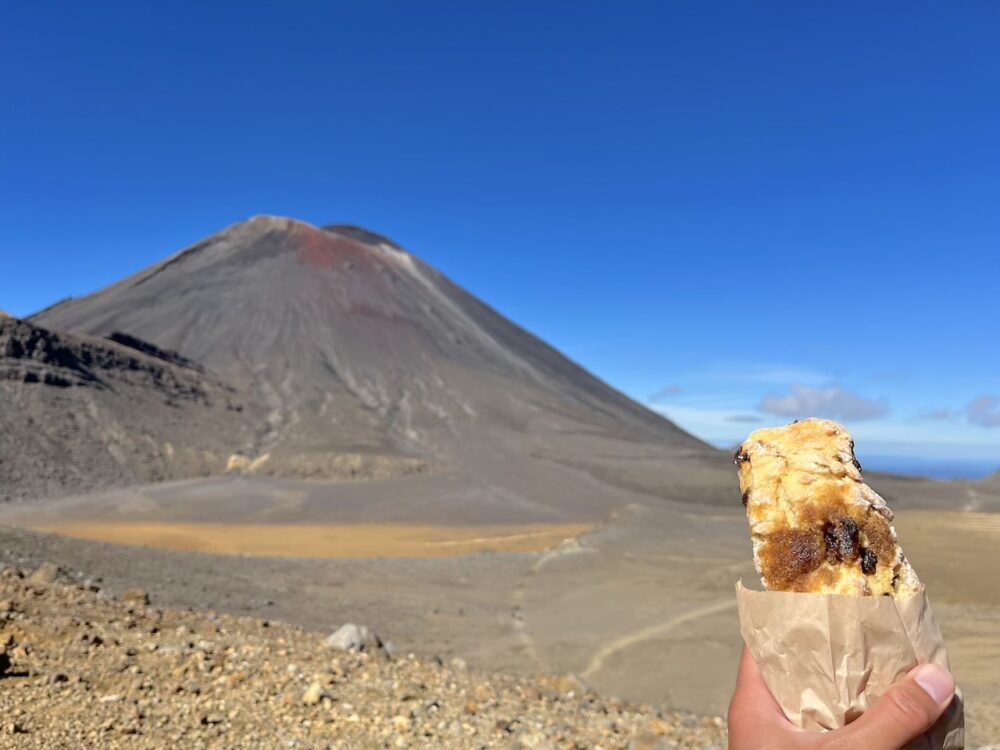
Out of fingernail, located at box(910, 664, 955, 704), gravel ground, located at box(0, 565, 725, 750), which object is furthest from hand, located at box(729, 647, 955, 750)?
gravel ground, located at box(0, 565, 725, 750)

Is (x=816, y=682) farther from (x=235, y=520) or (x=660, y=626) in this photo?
(x=235, y=520)

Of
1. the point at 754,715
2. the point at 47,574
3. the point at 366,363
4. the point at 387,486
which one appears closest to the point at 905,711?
the point at 754,715

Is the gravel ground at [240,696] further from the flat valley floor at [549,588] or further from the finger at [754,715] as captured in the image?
the flat valley floor at [549,588]

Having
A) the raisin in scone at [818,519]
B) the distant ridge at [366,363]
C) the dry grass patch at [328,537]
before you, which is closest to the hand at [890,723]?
the raisin in scone at [818,519]

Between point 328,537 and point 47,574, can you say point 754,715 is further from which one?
point 328,537

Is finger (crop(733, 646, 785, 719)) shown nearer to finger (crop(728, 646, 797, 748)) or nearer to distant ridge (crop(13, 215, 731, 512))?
finger (crop(728, 646, 797, 748))
